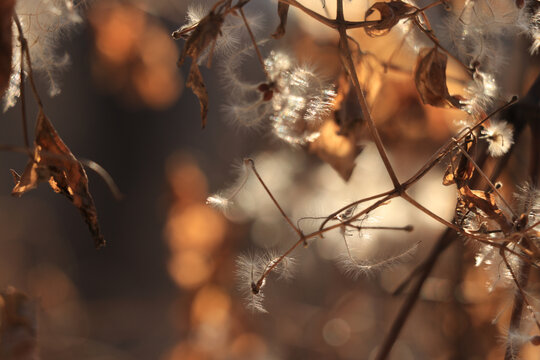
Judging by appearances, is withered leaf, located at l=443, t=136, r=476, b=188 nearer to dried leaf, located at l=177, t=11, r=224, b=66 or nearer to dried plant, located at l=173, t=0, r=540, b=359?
dried plant, located at l=173, t=0, r=540, b=359

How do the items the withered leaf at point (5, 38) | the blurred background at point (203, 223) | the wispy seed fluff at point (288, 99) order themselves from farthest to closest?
the blurred background at point (203, 223), the wispy seed fluff at point (288, 99), the withered leaf at point (5, 38)

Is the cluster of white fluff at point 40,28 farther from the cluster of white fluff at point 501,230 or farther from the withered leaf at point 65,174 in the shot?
the cluster of white fluff at point 501,230

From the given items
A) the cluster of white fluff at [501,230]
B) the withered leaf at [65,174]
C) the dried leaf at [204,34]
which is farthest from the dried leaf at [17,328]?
the cluster of white fluff at [501,230]

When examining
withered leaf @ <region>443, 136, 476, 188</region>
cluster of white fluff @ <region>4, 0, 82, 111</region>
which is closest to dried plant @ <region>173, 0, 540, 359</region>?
withered leaf @ <region>443, 136, 476, 188</region>

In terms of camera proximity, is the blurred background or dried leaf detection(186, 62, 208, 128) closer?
dried leaf detection(186, 62, 208, 128)

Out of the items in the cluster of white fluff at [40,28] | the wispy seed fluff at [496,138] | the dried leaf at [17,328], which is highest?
the wispy seed fluff at [496,138]

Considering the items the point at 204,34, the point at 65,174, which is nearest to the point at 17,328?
the point at 65,174

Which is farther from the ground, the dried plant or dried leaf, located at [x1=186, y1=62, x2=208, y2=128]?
the dried plant
